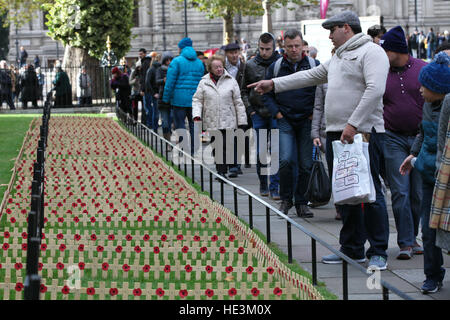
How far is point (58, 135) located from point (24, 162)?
15.3ft

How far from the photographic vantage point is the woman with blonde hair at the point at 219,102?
12.5 metres

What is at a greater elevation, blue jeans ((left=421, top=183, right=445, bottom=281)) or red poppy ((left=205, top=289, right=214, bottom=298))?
blue jeans ((left=421, top=183, right=445, bottom=281))

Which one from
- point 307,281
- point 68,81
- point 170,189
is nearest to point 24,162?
point 170,189

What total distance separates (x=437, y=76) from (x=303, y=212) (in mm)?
3677

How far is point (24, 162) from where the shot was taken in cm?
1344

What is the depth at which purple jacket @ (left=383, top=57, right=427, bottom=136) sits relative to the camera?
25.9 feet

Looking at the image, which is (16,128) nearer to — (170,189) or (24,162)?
(24,162)

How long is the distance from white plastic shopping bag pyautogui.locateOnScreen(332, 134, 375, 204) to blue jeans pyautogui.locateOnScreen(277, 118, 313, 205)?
2638mm

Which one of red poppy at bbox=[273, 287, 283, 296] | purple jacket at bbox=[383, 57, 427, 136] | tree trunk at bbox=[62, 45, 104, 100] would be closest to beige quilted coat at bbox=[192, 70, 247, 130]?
purple jacket at bbox=[383, 57, 427, 136]

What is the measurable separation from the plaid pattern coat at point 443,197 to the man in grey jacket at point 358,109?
1.23 metres

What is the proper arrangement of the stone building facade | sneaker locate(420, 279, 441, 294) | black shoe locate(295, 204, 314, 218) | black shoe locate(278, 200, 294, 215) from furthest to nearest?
1. the stone building facade
2. black shoe locate(295, 204, 314, 218)
3. black shoe locate(278, 200, 294, 215)
4. sneaker locate(420, 279, 441, 294)

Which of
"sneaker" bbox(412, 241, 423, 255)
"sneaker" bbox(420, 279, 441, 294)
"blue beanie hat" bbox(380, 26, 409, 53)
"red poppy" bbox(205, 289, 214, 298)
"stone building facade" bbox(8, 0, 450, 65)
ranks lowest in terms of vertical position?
"sneaker" bbox(412, 241, 423, 255)

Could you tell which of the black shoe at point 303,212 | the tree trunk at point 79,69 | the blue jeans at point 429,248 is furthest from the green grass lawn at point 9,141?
the tree trunk at point 79,69

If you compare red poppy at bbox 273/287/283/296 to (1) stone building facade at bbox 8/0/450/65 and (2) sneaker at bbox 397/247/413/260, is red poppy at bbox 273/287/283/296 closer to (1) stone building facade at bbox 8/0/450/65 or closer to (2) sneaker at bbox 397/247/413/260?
(2) sneaker at bbox 397/247/413/260
